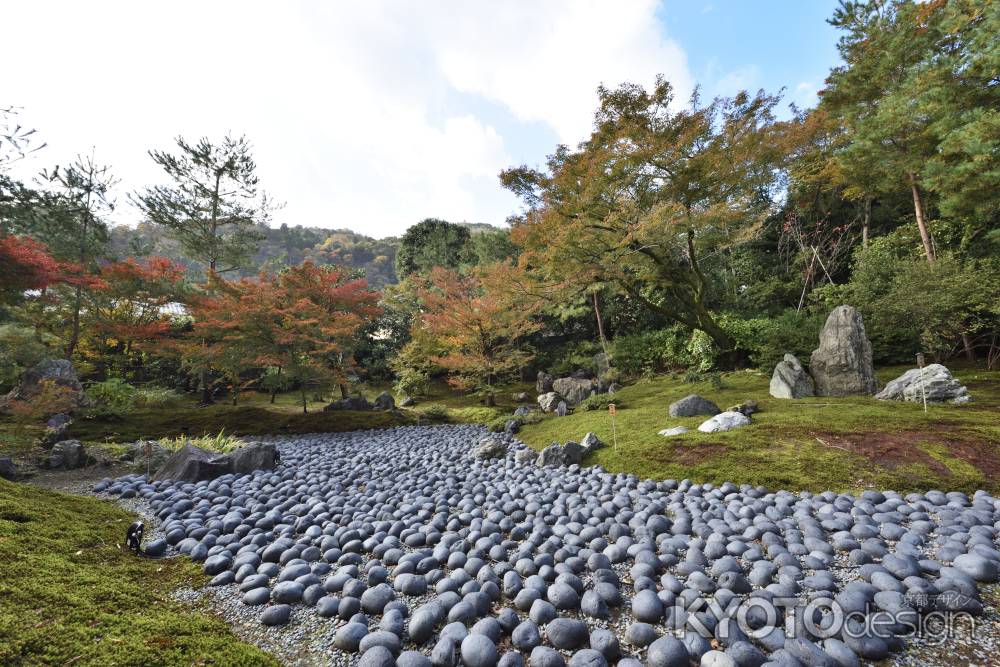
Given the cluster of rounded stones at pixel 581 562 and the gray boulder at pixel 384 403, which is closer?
the cluster of rounded stones at pixel 581 562

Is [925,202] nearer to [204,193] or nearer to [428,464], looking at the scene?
[428,464]

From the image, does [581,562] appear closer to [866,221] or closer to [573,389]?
[573,389]

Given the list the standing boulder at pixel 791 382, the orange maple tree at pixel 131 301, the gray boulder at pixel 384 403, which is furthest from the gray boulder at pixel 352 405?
the standing boulder at pixel 791 382

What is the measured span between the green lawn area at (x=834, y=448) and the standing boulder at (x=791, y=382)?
551 millimetres

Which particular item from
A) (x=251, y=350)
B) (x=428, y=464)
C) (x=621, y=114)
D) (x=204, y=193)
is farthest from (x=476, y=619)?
(x=204, y=193)

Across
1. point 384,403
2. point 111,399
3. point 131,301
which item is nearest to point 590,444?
point 384,403

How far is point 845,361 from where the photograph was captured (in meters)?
6.36

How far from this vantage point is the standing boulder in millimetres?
6438

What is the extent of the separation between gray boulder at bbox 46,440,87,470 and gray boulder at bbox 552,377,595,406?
893 centimetres

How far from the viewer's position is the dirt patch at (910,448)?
10.8ft

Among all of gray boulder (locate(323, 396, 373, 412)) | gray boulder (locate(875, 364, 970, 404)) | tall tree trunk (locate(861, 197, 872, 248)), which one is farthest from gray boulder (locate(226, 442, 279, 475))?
tall tree trunk (locate(861, 197, 872, 248))

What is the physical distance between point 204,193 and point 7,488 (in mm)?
13417

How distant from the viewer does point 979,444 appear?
350 centimetres

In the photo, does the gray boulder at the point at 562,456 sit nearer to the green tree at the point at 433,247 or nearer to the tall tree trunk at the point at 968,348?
the tall tree trunk at the point at 968,348
